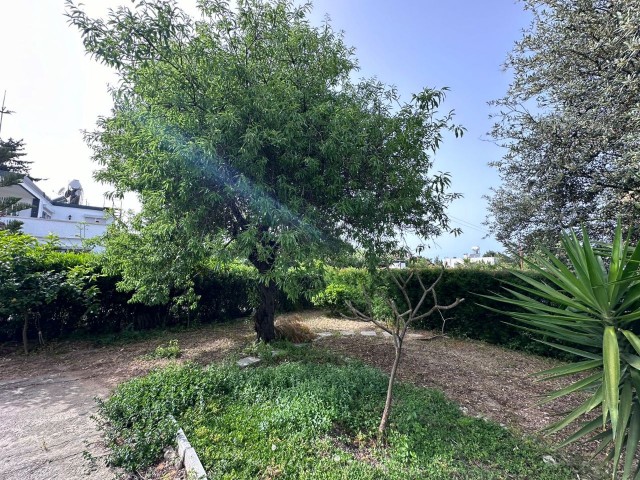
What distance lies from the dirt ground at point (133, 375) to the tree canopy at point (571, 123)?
230cm

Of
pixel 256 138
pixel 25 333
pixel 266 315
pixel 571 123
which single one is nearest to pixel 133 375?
pixel 266 315

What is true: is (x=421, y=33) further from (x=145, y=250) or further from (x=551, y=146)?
(x=145, y=250)

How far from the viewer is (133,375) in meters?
4.57

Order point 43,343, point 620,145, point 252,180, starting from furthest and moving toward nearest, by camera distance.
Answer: point 43,343 → point 252,180 → point 620,145

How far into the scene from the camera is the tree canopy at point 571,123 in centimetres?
333

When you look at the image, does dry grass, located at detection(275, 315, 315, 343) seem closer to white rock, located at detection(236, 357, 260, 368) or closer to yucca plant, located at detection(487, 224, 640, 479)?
white rock, located at detection(236, 357, 260, 368)

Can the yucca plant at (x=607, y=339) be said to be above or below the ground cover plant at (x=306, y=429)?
above

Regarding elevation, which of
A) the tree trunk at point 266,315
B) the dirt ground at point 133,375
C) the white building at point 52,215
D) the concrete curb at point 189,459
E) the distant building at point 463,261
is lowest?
the dirt ground at point 133,375

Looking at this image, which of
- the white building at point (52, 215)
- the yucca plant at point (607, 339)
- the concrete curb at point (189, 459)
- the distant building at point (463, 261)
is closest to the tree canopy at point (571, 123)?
the yucca plant at point (607, 339)

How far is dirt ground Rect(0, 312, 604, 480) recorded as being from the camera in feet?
9.04

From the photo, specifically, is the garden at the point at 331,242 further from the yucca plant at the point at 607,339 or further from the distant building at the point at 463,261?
the distant building at the point at 463,261

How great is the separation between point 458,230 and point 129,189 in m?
5.47

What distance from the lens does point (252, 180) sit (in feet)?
12.9

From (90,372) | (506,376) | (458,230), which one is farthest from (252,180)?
(506,376)
